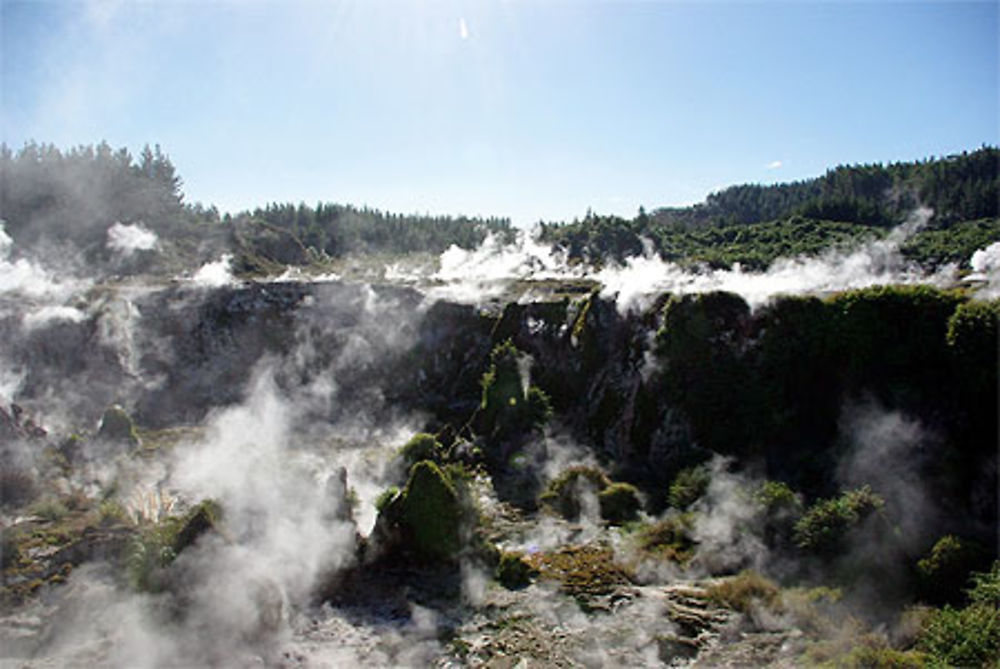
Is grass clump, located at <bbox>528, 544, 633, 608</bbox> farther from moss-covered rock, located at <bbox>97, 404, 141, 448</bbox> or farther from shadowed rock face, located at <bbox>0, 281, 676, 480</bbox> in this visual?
moss-covered rock, located at <bbox>97, 404, 141, 448</bbox>

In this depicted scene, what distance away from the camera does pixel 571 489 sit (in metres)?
19.0

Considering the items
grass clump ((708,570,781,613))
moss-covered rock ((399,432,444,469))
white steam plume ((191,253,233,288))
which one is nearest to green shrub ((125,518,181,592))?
moss-covered rock ((399,432,444,469))

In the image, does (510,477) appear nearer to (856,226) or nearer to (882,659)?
(882,659)

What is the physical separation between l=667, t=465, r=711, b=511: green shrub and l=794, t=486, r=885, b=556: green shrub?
11.0 feet

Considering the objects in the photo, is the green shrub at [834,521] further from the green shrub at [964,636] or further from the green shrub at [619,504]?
the green shrub at [619,504]

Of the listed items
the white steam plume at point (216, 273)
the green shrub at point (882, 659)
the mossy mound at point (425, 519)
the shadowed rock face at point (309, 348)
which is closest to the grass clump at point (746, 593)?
the green shrub at point (882, 659)

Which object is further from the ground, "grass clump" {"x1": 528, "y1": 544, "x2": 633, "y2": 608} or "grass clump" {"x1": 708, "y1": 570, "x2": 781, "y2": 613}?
"grass clump" {"x1": 708, "y1": 570, "x2": 781, "y2": 613}

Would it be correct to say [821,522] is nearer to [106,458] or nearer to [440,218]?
[106,458]

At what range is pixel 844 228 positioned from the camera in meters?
71.5

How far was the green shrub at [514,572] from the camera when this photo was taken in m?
15.0

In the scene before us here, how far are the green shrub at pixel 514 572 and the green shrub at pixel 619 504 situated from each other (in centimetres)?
349

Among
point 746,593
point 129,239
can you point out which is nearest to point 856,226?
point 746,593

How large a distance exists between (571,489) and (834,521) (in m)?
7.21

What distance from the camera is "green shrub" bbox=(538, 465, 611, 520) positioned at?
1869 cm
